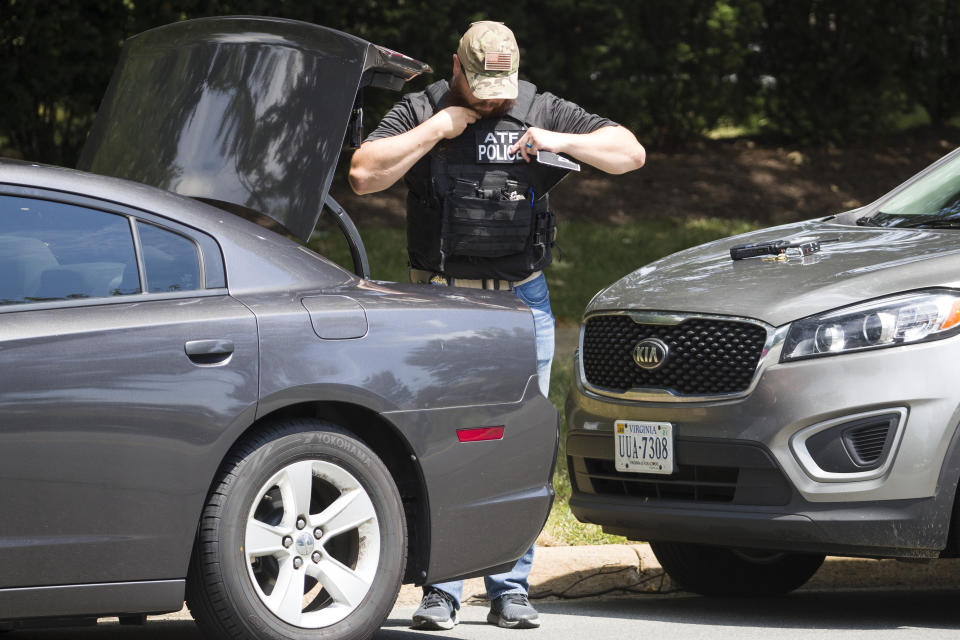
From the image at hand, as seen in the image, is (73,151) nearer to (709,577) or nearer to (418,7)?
(418,7)

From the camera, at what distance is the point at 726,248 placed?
6.22m

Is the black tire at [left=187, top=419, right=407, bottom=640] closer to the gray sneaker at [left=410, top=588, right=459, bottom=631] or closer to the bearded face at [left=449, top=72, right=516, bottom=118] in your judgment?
the gray sneaker at [left=410, top=588, right=459, bottom=631]

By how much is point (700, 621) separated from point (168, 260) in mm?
2500

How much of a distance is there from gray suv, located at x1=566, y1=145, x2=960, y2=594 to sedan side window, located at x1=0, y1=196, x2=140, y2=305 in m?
1.98

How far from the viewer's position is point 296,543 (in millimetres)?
4551

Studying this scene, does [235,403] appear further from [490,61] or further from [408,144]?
[490,61]

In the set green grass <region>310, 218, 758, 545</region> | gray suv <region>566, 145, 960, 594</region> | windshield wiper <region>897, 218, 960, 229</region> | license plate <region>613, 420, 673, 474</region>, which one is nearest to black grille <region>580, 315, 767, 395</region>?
gray suv <region>566, 145, 960, 594</region>

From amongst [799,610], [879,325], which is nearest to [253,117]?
[879,325]

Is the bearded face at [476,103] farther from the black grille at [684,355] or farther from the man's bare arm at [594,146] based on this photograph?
the black grille at [684,355]

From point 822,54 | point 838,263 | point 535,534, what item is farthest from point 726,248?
point 822,54

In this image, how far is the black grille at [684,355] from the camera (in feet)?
17.4

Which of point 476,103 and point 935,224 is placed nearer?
point 476,103

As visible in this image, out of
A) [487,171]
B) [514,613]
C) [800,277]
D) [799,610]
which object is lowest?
[799,610]

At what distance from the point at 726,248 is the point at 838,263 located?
0.76m
